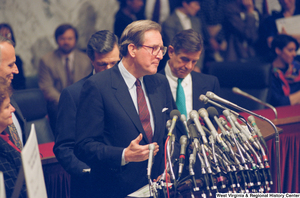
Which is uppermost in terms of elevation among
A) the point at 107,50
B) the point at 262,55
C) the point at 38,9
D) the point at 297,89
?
the point at 38,9

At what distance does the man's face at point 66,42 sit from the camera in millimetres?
4004

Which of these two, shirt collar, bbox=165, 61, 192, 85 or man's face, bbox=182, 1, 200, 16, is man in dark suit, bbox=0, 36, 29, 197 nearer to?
shirt collar, bbox=165, 61, 192, 85

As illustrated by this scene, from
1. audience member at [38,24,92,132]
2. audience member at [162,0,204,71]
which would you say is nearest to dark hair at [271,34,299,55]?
audience member at [162,0,204,71]

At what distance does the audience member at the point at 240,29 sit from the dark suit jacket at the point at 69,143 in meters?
3.45

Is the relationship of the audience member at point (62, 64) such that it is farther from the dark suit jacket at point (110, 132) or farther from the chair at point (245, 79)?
the dark suit jacket at point (110, 132)

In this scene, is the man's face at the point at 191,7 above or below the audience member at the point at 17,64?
above

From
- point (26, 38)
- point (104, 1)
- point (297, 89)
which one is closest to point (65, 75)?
point (26, 38)

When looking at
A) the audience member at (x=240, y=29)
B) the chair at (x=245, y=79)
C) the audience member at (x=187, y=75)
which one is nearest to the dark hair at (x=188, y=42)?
the audience member at (x=187, y=75)

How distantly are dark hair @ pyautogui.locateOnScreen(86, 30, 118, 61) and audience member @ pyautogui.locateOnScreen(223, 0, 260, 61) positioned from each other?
3.12m

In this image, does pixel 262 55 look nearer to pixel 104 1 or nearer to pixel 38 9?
pixel 104 1

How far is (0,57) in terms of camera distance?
1701mm

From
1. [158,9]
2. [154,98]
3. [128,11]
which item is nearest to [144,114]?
[154,98]

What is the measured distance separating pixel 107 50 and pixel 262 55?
12.1 feet

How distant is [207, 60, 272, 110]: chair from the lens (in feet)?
11.7
